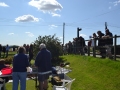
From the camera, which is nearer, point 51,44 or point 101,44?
point 101,44

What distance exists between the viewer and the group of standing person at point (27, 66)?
7371mm

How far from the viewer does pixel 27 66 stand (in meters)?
7.47

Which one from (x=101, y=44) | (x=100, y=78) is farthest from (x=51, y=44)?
(x=100, y=78)

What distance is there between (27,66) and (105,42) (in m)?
6.58

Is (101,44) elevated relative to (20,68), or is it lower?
elevated

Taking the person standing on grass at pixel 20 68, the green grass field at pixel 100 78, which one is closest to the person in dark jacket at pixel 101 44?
the green grass field at pixel 100 78

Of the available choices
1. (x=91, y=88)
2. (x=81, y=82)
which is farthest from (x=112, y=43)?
(x=91, y=88)

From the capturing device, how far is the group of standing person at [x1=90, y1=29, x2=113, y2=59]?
39.3ft

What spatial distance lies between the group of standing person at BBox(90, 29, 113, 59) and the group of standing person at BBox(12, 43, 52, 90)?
4.80m

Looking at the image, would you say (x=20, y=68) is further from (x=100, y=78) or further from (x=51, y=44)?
(x=51, y=44)

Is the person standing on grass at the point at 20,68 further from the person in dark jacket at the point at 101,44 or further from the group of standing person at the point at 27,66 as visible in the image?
the person in dark jacket at the point at 101,44

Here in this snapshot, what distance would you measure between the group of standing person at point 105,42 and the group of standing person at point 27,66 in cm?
480

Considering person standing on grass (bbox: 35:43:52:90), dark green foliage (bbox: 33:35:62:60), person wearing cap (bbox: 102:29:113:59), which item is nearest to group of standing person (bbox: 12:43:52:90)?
person standing on grass (bbox: 35:43:52:90)

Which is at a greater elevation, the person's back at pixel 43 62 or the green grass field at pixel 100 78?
the person's back at pixel 43 62
